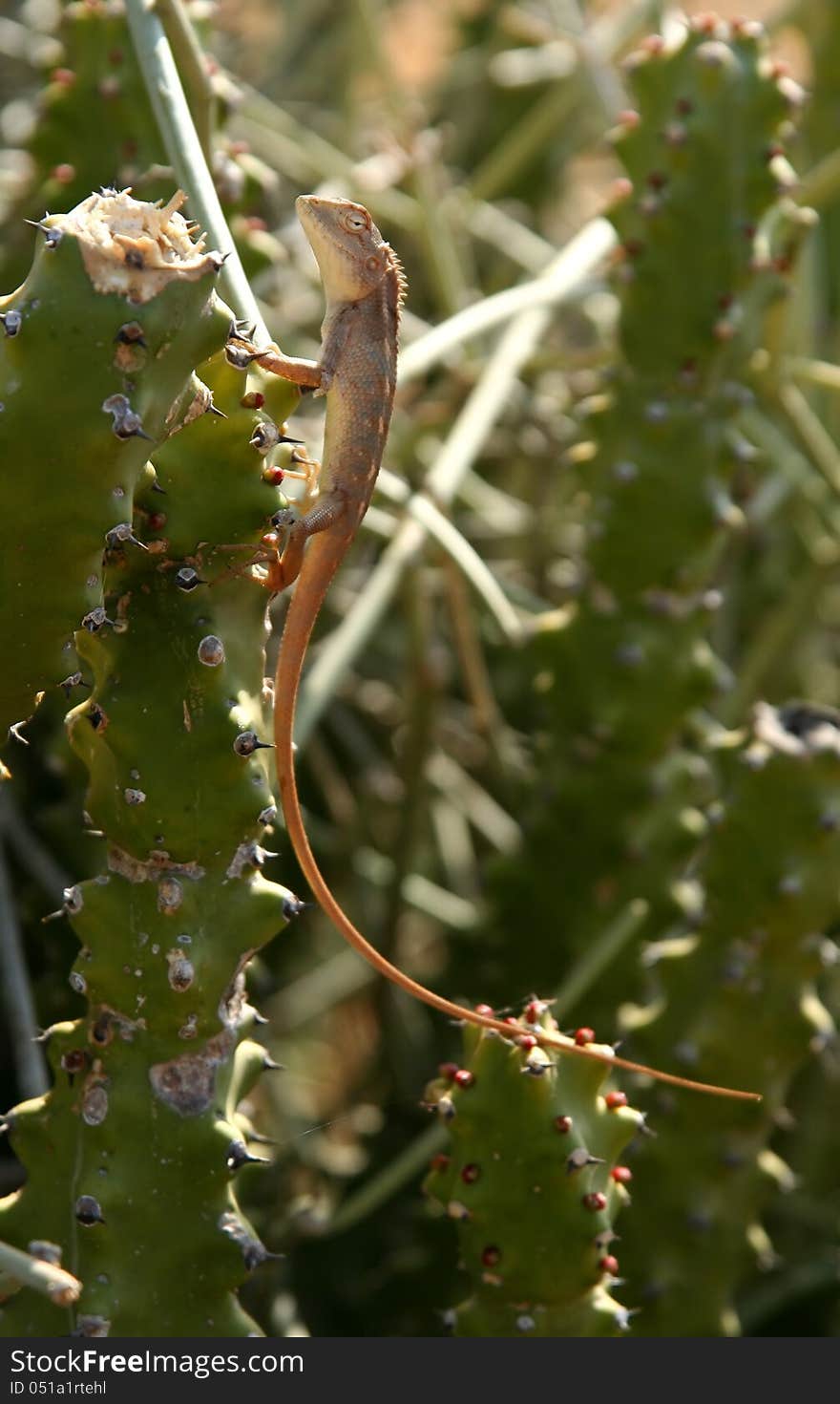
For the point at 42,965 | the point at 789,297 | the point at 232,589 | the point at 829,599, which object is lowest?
the point at 829,599

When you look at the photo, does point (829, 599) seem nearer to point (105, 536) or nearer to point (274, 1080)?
point (274, 1080)

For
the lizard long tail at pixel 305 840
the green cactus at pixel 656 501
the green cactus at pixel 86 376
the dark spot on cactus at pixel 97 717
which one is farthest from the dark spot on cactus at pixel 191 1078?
the green cactus at pixel 656 501

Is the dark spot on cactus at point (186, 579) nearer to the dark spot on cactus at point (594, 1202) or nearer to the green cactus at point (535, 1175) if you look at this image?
the green cactus at point (535, 1175)

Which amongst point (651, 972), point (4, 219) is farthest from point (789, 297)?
point (4, 219)

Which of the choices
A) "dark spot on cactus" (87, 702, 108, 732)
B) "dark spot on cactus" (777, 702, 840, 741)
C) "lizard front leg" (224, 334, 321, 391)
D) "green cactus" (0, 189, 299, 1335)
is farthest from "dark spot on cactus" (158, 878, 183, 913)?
"dark spot on cactus" (777, 702, 840, 741)

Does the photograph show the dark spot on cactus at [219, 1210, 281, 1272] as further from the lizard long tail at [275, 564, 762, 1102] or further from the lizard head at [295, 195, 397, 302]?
the lizard head at [295, 195, 397, 302]
